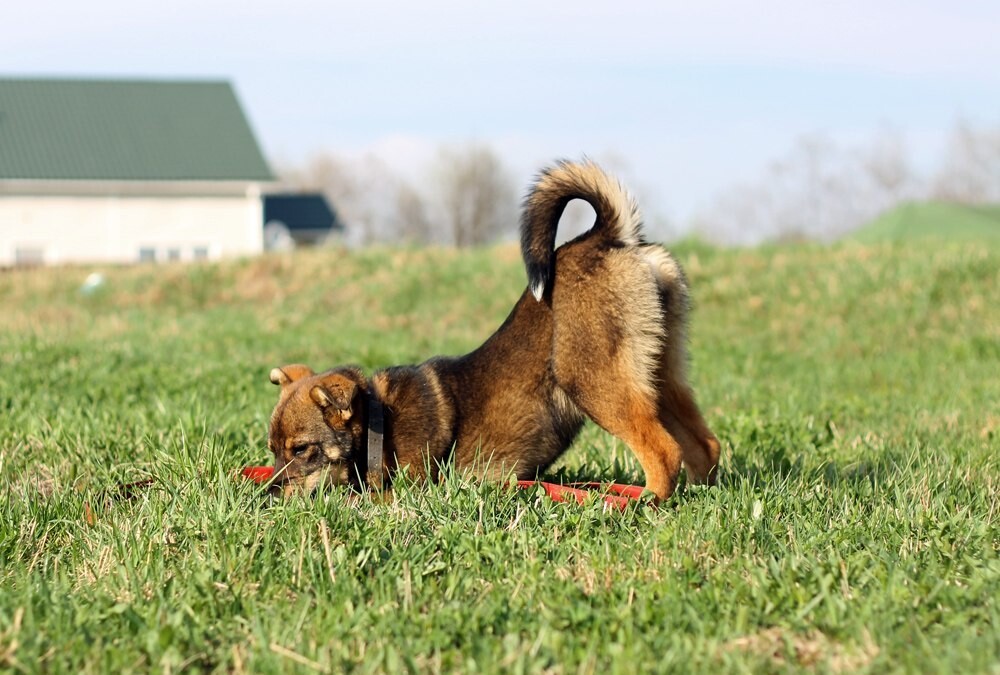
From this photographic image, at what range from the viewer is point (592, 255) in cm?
512

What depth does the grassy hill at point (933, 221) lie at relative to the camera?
22359 mm

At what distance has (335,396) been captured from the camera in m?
5.19

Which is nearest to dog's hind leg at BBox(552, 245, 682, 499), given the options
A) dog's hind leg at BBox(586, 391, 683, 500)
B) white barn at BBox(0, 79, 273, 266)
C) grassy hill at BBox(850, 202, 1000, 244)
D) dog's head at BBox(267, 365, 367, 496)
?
dog's hind leg at BBox(586, 391, 683, 500)

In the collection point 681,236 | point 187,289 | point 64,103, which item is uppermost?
point 64,103

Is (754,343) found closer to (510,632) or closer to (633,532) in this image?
(633,532)

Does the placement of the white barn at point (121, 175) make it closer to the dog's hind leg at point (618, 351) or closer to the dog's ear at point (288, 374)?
the dog's ear at point (288, 374)

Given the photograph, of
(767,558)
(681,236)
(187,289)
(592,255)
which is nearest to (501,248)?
(681,236)

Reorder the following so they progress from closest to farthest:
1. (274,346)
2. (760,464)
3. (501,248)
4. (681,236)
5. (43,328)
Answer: (760,464) < (274,346) < (43,328) < (681,236) < (501,248)

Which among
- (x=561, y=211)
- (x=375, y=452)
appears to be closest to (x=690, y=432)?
(x=561, y=211)

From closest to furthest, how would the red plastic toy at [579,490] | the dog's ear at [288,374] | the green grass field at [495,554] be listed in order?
the green grass field at [495,554] → the red plastic toy at [579,490] → the dog's ear at [288,374]

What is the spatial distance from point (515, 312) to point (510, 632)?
2318mm

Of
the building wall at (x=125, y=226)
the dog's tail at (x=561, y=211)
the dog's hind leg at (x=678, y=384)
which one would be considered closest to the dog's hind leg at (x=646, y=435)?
the dog's hind leg at (x=678, y=384)

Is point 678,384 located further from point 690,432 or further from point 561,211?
point 561,211

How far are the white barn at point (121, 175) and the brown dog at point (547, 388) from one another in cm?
3373
